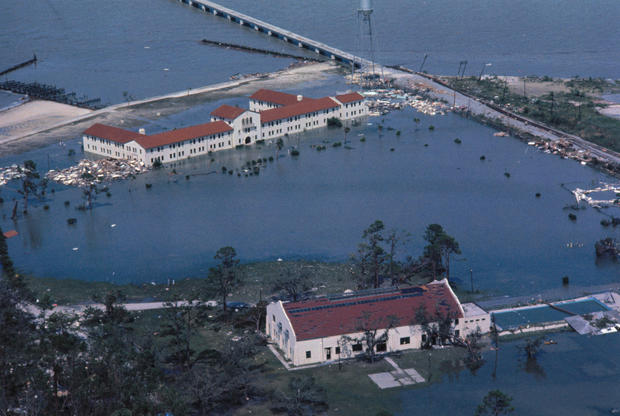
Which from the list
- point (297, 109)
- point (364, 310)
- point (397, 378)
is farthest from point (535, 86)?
point (397, 378)

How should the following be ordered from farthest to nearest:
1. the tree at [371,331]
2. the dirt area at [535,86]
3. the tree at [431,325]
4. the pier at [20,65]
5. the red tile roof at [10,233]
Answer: the pier at [20,65], the dirt area at [535,86], the red tile roof at [10,233], the tree at [431,325], the tree at [371,331]

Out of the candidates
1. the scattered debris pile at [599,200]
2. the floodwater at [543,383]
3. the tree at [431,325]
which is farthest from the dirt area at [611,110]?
the tree at [431,325]

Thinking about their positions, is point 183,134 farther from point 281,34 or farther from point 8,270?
point 281,34

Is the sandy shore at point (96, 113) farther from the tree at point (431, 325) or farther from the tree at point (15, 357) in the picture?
the tree at point (431, 325)

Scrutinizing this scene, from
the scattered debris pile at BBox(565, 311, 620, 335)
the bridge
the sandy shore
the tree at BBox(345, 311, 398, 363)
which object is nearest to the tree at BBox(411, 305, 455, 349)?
the tree at BBox(345, 311, 398, 363)

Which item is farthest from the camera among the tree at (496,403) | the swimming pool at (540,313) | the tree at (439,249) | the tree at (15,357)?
the tree at (439,249)

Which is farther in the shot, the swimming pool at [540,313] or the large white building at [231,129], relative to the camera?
the large white building at [231,129]

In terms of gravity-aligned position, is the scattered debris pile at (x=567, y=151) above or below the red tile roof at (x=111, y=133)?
below
